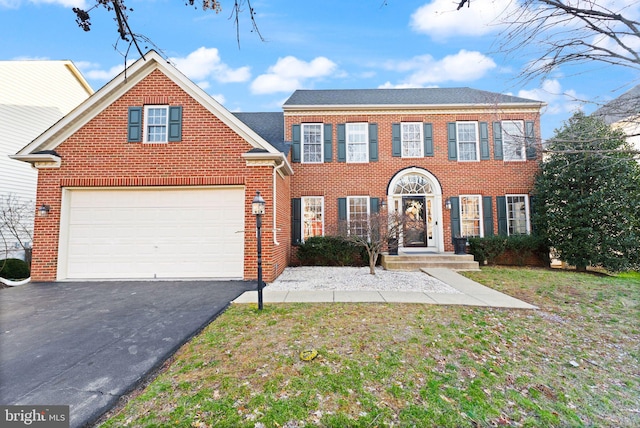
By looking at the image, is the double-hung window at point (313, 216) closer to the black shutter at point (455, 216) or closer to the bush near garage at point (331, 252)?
the bush near garage at point (331, 252)

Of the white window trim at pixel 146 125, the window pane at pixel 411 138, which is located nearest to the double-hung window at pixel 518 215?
the window pane at pixel 411 138

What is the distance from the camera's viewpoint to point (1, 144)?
10.1m

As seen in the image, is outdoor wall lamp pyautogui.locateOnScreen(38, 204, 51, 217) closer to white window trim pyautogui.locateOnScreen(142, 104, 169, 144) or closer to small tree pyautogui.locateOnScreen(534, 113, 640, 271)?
white window trim pyautogui.locateOnScreen(142, 104, 169, 144)

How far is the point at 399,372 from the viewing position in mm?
2871

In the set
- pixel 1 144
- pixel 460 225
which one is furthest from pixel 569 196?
pixel 1 144

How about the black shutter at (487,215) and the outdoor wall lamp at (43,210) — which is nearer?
the outdoor wall lamp at (43,210)

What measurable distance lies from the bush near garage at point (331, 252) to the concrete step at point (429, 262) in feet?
3.77

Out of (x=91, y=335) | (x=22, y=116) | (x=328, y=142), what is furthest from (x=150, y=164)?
(x=22, y=116)

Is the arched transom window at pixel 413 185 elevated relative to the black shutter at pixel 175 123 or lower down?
lower down

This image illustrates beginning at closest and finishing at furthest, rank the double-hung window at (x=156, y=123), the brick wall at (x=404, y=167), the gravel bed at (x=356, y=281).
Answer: the gravel bed at (x=356, y=281)
the double-hung window at (x=156, y=123)
the brick wall at (x=404, y=167)

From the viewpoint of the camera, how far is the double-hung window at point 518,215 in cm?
1062

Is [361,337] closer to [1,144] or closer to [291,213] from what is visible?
[291,213]

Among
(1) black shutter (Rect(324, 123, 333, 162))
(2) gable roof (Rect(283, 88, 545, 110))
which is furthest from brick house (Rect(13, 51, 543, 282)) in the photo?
(2) gable roof (Rect(283, 88, 545, 110))

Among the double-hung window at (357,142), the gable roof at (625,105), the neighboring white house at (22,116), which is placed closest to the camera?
the gable roof at (625,105)
